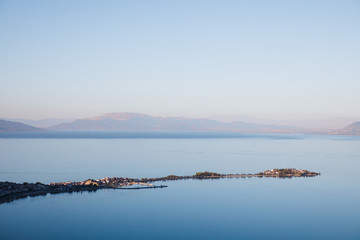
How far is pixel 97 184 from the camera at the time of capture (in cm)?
2370

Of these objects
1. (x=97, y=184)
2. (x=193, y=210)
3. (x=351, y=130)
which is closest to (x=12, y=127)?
(x=97, y=184)

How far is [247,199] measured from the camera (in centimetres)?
2186

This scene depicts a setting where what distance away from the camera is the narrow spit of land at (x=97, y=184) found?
20.6 metres

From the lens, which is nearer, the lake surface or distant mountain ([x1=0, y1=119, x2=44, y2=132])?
the lake surface

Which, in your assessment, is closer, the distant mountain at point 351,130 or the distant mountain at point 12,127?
the distant mountain at point 12,127

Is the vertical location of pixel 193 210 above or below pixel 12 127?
below

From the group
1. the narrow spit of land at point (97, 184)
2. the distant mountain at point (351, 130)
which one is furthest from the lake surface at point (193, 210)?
the distant mountain at point (351, 130)

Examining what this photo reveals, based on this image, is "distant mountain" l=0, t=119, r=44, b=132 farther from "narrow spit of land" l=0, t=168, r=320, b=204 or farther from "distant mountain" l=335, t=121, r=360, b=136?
"distant mountain" l=335, t=121, r=360, b=136

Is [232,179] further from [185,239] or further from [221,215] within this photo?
[185,239]

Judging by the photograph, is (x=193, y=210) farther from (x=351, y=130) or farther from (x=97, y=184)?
(x=351, y=130)

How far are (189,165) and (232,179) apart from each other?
8.08 metres

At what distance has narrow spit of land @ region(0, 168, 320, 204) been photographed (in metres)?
20.6

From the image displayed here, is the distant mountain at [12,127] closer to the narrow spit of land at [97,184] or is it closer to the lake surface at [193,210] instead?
the lake surface at [193,210]

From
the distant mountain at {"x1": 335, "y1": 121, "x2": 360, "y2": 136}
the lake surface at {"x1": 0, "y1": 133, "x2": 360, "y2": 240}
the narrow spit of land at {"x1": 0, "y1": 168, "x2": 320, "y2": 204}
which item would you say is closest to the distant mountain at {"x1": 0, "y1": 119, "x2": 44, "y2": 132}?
the lake surface at {"x1": 0, "y1": 133, "x2": 360, "y2": 240}
